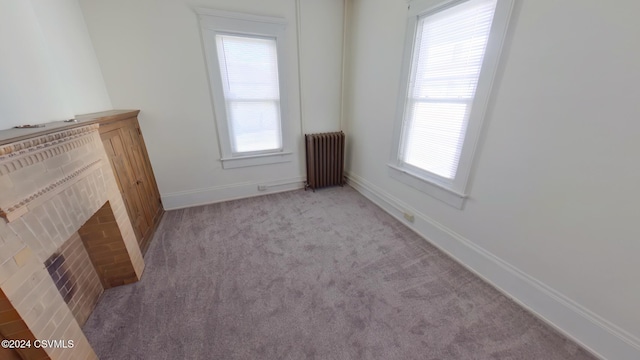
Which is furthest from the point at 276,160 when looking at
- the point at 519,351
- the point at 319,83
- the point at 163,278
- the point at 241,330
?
the point at 519,351

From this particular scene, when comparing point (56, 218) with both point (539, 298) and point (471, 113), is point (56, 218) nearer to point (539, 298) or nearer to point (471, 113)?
point (471, 113)

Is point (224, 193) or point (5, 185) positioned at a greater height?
point (5, 185)

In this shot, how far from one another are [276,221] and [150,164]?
5.56ft

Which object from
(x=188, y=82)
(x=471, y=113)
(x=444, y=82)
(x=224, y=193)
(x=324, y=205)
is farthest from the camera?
(x=224, y=193)

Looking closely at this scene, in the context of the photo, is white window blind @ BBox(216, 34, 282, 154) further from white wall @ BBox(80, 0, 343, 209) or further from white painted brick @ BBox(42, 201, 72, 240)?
white painted brick @ BBox(42, 201, 72, 240)

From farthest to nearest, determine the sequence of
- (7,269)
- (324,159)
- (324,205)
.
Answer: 1. (324,159)
2. (324,205)
3. (7,269)

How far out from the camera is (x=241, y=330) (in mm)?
1423

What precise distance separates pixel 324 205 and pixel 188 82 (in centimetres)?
226

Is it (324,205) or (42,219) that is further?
(324,205)

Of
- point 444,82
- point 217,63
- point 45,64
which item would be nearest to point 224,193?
point 217,63

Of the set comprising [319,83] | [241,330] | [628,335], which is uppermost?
[319,83]

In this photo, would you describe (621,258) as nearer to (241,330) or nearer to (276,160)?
(241,330)

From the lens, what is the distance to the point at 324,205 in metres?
3.04

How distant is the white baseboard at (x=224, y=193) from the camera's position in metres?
2.92
